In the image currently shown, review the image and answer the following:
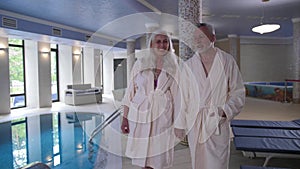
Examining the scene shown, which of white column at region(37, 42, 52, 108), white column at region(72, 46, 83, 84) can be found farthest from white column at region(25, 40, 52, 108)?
white column at region(72, 46, 83, 84)

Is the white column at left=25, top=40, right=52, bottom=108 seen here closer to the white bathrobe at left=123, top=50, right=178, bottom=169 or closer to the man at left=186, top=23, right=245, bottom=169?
the white bathrobe at left=123, top=50, right=178, bottom=169

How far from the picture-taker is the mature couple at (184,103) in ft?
6.54

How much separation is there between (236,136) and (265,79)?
13.0 metres

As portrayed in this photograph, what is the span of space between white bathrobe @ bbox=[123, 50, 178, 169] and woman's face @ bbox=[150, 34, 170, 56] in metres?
0.05

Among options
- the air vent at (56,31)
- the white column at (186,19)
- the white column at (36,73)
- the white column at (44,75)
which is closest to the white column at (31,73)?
the white column at (36,73)

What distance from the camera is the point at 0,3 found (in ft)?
19.2

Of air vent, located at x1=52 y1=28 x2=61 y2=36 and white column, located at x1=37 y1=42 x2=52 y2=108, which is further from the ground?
air vent, located at x1=52 y1=28 x2=61 y2=36

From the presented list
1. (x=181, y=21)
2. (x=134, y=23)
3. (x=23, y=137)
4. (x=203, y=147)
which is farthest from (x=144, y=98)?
(x=134, y=23)

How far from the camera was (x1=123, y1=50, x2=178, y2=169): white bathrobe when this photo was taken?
2166 millimetres

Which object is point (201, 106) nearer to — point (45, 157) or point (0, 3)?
point (45, 157)

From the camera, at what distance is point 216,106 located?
78.1 inches

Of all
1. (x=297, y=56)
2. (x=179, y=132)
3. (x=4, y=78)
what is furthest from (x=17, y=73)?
(x=297, y=56)

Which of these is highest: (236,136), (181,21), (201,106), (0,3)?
(0,3)

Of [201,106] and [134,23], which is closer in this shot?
[201,106]
